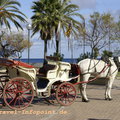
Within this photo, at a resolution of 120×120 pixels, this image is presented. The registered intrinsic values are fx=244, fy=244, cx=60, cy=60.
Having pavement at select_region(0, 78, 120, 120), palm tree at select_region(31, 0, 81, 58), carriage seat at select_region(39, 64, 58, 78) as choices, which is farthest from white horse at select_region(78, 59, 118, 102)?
palm tree at select_region(31, 0, 81, 58)

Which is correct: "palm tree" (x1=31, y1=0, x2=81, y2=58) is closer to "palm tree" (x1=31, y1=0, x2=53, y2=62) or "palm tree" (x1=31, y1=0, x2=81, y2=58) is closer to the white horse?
"palm tree" (x1=31, y1=0, x2=53, y2=62)

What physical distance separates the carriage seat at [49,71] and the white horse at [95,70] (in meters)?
1.27

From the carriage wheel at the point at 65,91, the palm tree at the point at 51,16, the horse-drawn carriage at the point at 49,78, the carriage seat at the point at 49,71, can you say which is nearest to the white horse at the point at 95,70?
the horse-drawn carriage at the point at 49,78

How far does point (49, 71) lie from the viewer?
339 inches

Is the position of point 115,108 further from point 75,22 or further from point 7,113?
point 75,22

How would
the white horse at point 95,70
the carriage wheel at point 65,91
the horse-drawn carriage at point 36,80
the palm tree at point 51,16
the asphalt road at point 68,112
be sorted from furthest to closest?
the palm tree at point 51,16 < the white horse at point 95,70 < the carriage wheel at point 65,91 < the horse-drawn carriage at point 36,80 < the asphalt road at point 68,112

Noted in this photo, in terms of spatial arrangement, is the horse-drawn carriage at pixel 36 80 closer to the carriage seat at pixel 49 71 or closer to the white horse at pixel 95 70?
the carriage seat at pixel 49 71

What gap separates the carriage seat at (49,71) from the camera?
8.63 meters

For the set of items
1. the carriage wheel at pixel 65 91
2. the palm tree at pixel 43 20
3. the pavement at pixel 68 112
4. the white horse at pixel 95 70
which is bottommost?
the pavement at pixel 68 112

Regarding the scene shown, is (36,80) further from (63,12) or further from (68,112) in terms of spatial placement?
(63,12)

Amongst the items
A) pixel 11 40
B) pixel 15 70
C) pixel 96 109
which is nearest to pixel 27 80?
pixel 15 70

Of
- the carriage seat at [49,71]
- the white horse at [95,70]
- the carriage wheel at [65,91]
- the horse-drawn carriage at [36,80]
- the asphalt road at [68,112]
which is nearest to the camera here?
the asphalt road at [68,112]

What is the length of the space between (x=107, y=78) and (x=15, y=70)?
4082mm

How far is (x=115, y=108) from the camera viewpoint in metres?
8.61
